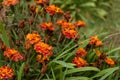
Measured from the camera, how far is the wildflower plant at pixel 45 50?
278cm

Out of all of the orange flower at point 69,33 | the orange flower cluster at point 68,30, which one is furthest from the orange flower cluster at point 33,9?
the orange flower at point 69,33

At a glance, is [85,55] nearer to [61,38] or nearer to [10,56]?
[61,38]

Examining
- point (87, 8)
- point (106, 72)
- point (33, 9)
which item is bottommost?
point (87, 8)

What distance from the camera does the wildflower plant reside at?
9.11ft

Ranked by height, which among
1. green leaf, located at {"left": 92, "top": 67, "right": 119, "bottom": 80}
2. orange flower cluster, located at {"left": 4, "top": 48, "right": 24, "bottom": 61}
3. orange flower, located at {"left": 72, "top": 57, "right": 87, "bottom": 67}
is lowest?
green leaf, located at {"left": 92, "top": 67, "right": 119, "bottom": 80}

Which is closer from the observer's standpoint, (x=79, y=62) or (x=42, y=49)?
(x=42, y=49)

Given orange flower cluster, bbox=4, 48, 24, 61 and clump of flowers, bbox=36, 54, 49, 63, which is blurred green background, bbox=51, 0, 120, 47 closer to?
clump of flowers, bbox=36, 54, 49, 63

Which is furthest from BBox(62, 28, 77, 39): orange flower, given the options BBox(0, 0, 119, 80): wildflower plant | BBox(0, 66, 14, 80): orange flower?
BBox(0, 66, 14, 80): orange flower

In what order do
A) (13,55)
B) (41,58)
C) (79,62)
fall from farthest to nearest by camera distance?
(79,62), (41,58), (13,55)

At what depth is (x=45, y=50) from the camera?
106 inches

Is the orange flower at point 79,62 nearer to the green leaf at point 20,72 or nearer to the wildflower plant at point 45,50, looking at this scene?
the wildflower plant at point 45,50

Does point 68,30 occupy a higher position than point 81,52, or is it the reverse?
point 68,30

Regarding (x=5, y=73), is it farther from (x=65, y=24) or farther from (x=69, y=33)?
(x=65, y=24)

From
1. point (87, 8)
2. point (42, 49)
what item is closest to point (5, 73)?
point (42, 49)
